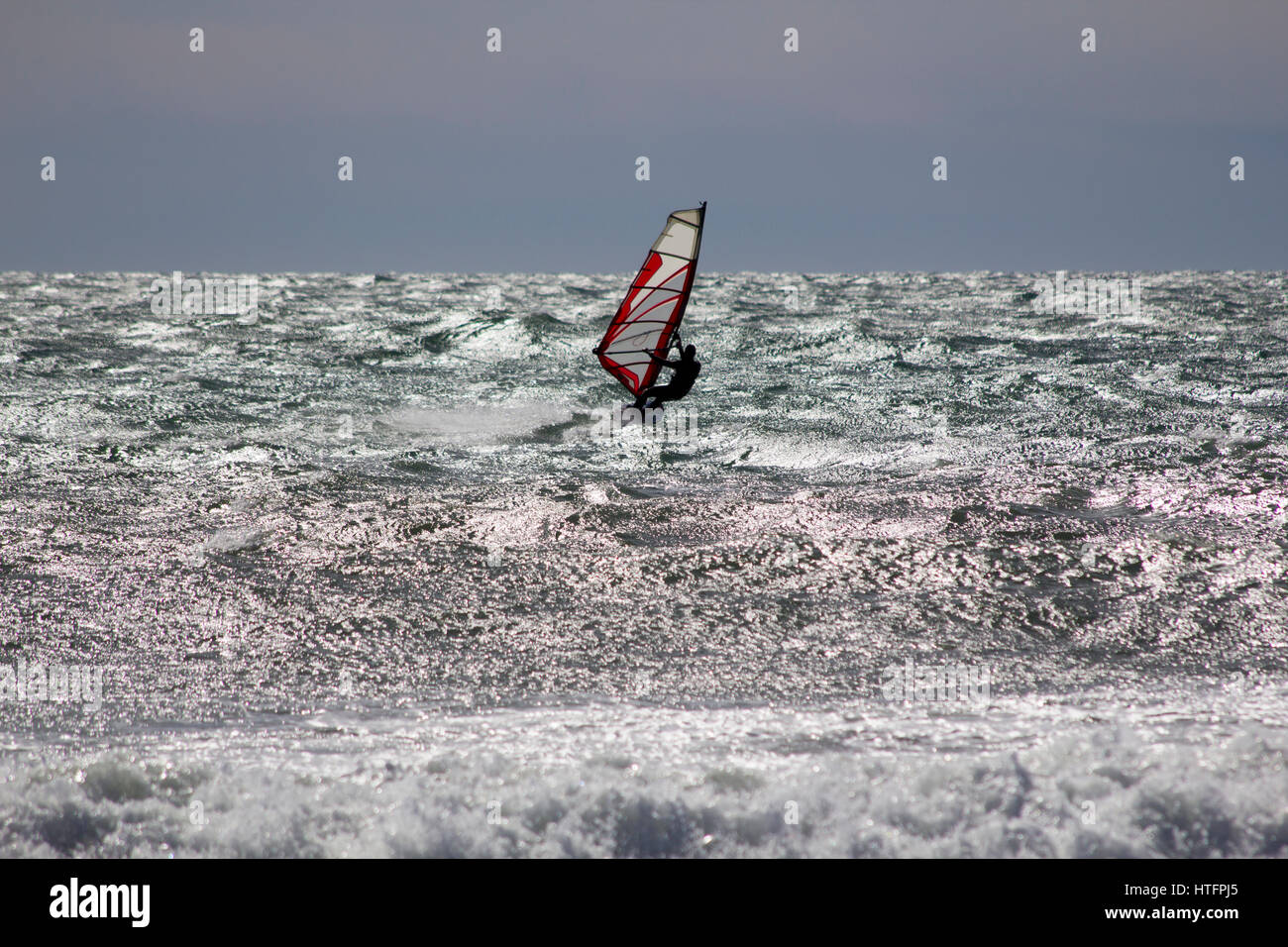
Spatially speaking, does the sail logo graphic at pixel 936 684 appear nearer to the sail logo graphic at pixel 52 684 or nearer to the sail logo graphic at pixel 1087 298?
the sail logo graphic at pixel 52 684

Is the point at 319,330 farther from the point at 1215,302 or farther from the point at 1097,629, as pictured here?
the point at 1215,302

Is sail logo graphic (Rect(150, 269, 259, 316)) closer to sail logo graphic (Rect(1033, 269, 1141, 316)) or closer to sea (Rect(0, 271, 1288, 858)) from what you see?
sea (Rect(0, 271, 1288, 858))

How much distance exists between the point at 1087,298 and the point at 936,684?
33255 millimetres

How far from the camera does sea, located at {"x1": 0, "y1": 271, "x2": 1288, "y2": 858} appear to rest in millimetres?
4547

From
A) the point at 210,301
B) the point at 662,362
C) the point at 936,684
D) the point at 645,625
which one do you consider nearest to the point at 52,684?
the point at 645,625

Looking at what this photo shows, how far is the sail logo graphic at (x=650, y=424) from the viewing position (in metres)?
13.1

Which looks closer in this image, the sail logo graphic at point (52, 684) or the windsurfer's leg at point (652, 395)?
the windsurfer's leg at point (652, 395)

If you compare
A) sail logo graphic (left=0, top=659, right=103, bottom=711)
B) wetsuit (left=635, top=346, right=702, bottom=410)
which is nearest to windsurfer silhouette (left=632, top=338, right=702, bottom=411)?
wetsuit (left=635, top=346, right=702, bottom=410)

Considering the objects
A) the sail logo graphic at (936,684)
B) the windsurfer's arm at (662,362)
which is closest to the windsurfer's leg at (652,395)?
the windsurfer's arm at (662,362)

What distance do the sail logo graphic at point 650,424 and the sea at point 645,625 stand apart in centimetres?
9

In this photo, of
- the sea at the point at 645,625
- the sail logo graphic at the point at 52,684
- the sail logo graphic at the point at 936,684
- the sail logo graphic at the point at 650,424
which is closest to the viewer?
the sea at the point at 645,625

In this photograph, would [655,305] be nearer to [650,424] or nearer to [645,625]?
[645,625]

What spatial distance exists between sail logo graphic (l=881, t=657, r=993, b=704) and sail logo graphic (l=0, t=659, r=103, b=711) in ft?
14.9

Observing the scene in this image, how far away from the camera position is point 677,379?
5309 millimetres
